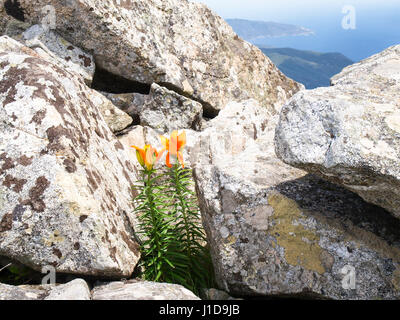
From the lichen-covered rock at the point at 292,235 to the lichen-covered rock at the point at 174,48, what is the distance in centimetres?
388

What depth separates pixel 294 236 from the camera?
4980 mm

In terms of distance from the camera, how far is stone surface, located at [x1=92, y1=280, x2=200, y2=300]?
4219 millimetres

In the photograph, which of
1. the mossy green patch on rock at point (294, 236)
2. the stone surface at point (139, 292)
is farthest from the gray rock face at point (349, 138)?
the stone surface at point (139, 292)

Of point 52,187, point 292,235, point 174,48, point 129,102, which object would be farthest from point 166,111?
point 292,235

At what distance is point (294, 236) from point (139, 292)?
6.83 ft

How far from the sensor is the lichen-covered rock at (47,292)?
3.92 m

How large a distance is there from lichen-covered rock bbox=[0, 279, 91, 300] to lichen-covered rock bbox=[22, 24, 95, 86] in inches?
195

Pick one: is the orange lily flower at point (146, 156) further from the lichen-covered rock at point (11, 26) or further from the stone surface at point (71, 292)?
the lichen-covered rock at point (11, 26)

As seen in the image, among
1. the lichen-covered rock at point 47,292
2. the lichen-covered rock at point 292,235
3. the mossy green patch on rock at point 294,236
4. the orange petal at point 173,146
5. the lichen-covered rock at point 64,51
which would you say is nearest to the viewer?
the lichen-covered rock at point 47,292

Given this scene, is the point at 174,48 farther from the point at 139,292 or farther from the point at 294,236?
the point at 139,292

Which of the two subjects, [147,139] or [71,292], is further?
[147,139]

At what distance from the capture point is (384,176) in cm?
368

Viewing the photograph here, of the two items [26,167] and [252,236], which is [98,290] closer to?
[26,167]
